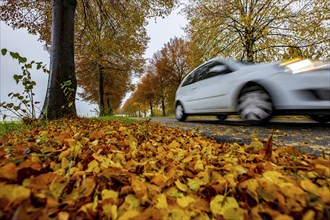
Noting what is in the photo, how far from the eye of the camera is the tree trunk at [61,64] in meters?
4.79

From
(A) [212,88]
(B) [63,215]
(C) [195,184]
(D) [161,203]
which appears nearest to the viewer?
(B) [63,215]

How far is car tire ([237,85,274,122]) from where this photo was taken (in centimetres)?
371

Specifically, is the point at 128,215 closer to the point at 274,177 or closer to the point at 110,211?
the point at 110,211

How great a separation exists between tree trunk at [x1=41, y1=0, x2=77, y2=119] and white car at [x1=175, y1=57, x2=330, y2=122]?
3.30 meters

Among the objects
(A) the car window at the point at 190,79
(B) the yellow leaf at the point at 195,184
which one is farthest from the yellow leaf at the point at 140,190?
(A) the car window at the point at 190,79

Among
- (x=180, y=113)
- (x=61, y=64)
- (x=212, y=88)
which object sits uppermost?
(x=61, y=64)

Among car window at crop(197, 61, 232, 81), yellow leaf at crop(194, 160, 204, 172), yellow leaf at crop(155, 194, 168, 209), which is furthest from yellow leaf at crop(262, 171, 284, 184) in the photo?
car window at crop(197, 61, 232, 81)

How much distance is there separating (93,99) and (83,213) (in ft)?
77.9

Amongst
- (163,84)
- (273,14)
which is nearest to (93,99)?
(163,84)

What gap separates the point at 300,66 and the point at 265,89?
0.62 meters

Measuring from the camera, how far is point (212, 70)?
520 cm

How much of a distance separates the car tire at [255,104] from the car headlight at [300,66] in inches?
20.3

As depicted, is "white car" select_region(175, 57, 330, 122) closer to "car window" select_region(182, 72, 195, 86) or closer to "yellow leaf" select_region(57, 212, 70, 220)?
"car window" select_region(182, 72, 195, 86)

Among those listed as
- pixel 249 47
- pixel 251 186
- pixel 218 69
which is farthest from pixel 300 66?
pixel 249 47
